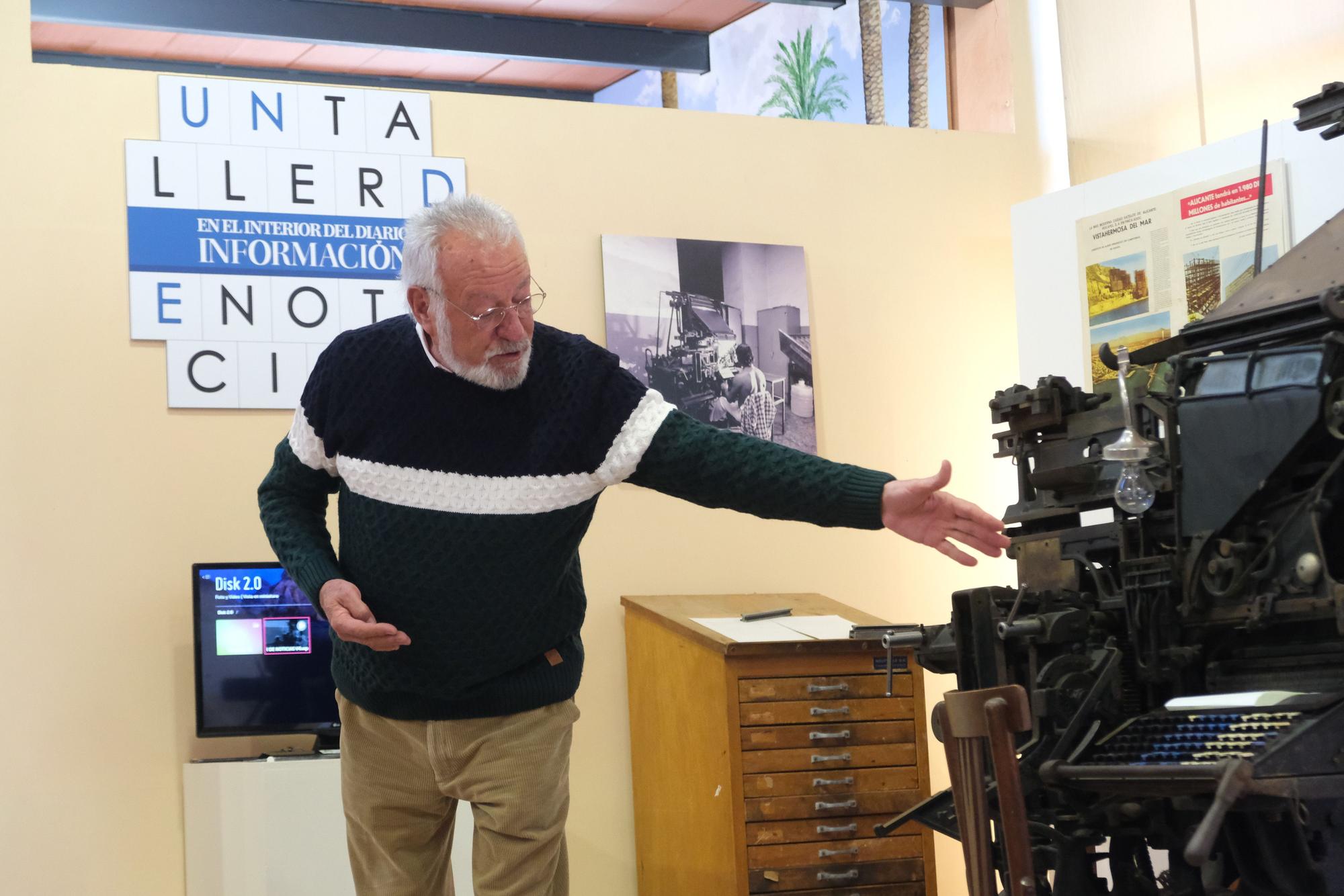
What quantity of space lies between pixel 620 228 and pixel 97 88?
5.98 feet

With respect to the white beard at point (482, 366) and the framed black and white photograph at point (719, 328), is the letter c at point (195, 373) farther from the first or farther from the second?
the white beard at point (482, 366)

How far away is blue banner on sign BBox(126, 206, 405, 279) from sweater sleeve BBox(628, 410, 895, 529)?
2.48 metres

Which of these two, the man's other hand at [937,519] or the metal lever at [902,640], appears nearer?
the man's other hand at [937,519]

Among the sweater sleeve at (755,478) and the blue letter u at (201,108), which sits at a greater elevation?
the blue letter u at (201,108)

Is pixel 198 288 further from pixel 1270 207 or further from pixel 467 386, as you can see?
pixel 1270 207

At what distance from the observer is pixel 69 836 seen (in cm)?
455

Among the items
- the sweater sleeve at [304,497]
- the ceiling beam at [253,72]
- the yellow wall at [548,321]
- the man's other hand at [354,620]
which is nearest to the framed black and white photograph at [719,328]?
the yellow wall at [548,321]

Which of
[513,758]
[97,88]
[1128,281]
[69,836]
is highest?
[97,88]

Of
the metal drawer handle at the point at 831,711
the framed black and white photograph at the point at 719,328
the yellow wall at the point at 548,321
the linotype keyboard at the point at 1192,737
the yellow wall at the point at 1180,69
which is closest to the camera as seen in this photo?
the linotype keyboard at the point at 1192,737

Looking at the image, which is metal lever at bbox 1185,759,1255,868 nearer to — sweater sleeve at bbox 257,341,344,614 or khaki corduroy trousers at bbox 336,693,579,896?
khaki corduroy trousers at bbox 336,693,579,896

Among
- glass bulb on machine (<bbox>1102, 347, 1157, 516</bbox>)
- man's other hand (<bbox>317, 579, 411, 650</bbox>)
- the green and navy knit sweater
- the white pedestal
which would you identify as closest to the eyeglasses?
the green and navy knit sweater

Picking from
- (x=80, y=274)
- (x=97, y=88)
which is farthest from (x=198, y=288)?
(x=97, y=88)

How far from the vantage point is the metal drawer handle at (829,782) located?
4402 mm

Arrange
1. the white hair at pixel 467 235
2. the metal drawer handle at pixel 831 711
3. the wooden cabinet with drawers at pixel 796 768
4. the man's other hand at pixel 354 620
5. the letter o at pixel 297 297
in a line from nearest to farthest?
1. the man's other hand at pixel 354 620
2. the white hair at pixel 467 235
3. the wooden cabinet with drawers at pixel 796 768
4. the metal drawer handle at pixel 831 711
5. the letter o at pixel 297 297
